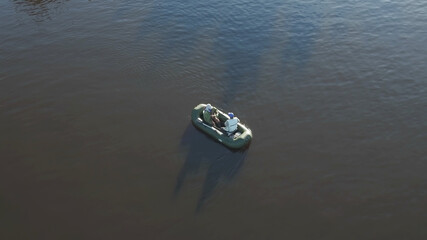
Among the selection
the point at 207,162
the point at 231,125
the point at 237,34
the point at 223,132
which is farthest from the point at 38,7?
the point at 207,162

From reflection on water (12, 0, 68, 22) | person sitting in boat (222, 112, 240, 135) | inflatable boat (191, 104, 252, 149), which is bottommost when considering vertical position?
inflatable boat (191, 104, 252, 149)

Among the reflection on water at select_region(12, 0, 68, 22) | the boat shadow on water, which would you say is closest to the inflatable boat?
the boat shadow on water

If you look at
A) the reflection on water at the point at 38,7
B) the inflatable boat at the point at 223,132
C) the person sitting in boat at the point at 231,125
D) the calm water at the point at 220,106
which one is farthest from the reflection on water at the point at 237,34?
the reflection on water at the point at 38,7

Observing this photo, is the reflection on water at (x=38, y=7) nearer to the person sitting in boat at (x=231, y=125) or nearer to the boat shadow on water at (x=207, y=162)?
the boat shadow on water at (x=207, y=162)

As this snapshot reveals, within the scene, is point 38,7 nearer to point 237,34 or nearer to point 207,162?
point 237,34

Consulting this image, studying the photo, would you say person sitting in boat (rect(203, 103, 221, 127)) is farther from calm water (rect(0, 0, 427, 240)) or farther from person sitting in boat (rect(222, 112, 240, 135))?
calm water (rect(0, 0, 427, 240))

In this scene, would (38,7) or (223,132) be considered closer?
(223,132)
